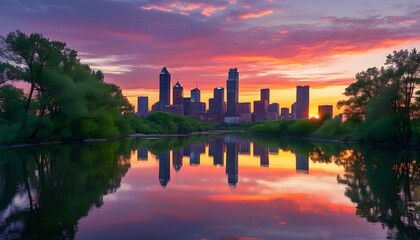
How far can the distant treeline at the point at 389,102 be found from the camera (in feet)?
196

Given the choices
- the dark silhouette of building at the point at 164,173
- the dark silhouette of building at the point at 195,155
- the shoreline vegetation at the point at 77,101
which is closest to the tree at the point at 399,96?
the shoreline vegetation at the point at 77,101

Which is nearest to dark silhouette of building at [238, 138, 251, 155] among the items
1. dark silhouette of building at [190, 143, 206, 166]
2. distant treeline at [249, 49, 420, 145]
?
dark silhouette of building at [190, 143, 206, 166]

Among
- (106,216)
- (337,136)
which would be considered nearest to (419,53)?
(337,136)

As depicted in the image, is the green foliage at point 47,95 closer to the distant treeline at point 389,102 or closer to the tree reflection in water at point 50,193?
the tree reflection in water at point 50,193

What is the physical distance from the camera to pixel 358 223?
15.5 meters

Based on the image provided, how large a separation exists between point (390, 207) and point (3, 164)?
2875 cm

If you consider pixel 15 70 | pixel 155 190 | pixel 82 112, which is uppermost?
pixel 15 70

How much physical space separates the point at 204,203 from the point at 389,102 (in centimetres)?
5322

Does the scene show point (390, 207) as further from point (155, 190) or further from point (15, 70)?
point (15, 70)

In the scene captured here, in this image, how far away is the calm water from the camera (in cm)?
1407

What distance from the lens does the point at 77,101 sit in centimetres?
6109

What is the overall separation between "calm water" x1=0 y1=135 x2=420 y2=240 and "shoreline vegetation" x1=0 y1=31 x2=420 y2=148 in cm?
2697

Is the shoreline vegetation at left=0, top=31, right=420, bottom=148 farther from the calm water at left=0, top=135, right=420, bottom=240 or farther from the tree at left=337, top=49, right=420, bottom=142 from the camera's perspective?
the calm water at left=0, top=135, right=420, bottom=240

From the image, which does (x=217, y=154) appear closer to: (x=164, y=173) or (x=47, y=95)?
(x=164, y=173)
